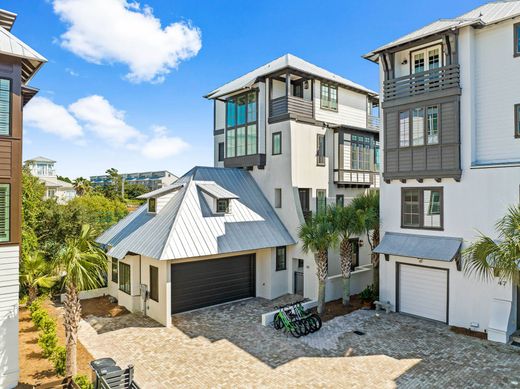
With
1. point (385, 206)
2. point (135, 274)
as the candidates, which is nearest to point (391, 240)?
point (385, 206)

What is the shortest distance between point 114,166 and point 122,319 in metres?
58.3

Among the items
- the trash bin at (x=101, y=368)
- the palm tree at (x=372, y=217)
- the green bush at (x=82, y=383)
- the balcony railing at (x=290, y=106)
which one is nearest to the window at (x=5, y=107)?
the trash bin at (x=101, y=368)

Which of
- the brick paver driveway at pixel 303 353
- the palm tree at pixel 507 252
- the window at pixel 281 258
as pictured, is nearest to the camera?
the brick paver driveway at pixel 303 353

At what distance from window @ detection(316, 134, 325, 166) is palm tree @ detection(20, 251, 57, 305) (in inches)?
601

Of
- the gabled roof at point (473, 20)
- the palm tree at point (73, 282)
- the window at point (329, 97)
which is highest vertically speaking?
the gabled roof at point (473, 20)

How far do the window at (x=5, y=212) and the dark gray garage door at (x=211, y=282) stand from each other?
22.3ft

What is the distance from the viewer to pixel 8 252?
953 cm

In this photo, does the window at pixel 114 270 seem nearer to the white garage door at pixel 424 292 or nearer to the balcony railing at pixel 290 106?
the balcony railing at pixel 290 106

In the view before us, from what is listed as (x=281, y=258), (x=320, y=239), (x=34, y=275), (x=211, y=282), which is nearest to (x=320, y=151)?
(x=281, y=258)

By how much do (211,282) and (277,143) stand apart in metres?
8.54

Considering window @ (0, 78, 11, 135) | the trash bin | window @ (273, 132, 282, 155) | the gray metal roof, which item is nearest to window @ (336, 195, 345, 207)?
window @ (273, 132, 282, 155)

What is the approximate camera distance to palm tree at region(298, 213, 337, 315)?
14.7 m

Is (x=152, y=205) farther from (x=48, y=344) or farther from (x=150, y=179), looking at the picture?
(x=150, y=179)

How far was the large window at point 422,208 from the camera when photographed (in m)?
14.3
